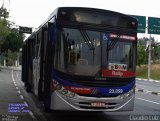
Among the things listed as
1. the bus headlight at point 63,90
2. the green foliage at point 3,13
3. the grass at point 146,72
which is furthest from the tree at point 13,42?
the bus headlight at point 63,90

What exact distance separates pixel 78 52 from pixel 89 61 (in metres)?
0.38

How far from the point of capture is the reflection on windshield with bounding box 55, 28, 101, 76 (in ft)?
37.0

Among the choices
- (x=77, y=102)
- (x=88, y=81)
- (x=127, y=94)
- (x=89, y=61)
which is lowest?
(x=77, y=102)

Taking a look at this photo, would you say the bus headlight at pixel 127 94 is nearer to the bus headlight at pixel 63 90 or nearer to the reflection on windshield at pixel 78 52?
the reflection on windshield at pixel 78 52

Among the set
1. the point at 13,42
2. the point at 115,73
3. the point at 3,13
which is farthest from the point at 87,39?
the point at 13,42

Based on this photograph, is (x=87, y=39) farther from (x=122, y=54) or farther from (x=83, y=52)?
(x=122, y=54)

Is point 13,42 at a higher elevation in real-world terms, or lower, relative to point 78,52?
higher

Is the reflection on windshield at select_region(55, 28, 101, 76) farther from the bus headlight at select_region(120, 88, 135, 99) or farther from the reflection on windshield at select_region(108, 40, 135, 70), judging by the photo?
the bus headlight at select_region(120, 88, 135, 99)

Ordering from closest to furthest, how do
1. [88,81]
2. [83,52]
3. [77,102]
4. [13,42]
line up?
[77,102] → [88,81] → [83,52] → [13,42]

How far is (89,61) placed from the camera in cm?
1130

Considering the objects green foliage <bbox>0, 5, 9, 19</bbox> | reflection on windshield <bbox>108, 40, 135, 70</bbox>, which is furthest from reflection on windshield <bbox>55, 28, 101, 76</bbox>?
green foliage <bbox>0, 5, 9, 19</bbox>

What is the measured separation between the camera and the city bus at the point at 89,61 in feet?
36.7

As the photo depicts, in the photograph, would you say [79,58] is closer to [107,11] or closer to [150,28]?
[107,11]

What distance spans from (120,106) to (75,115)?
8.95ft
